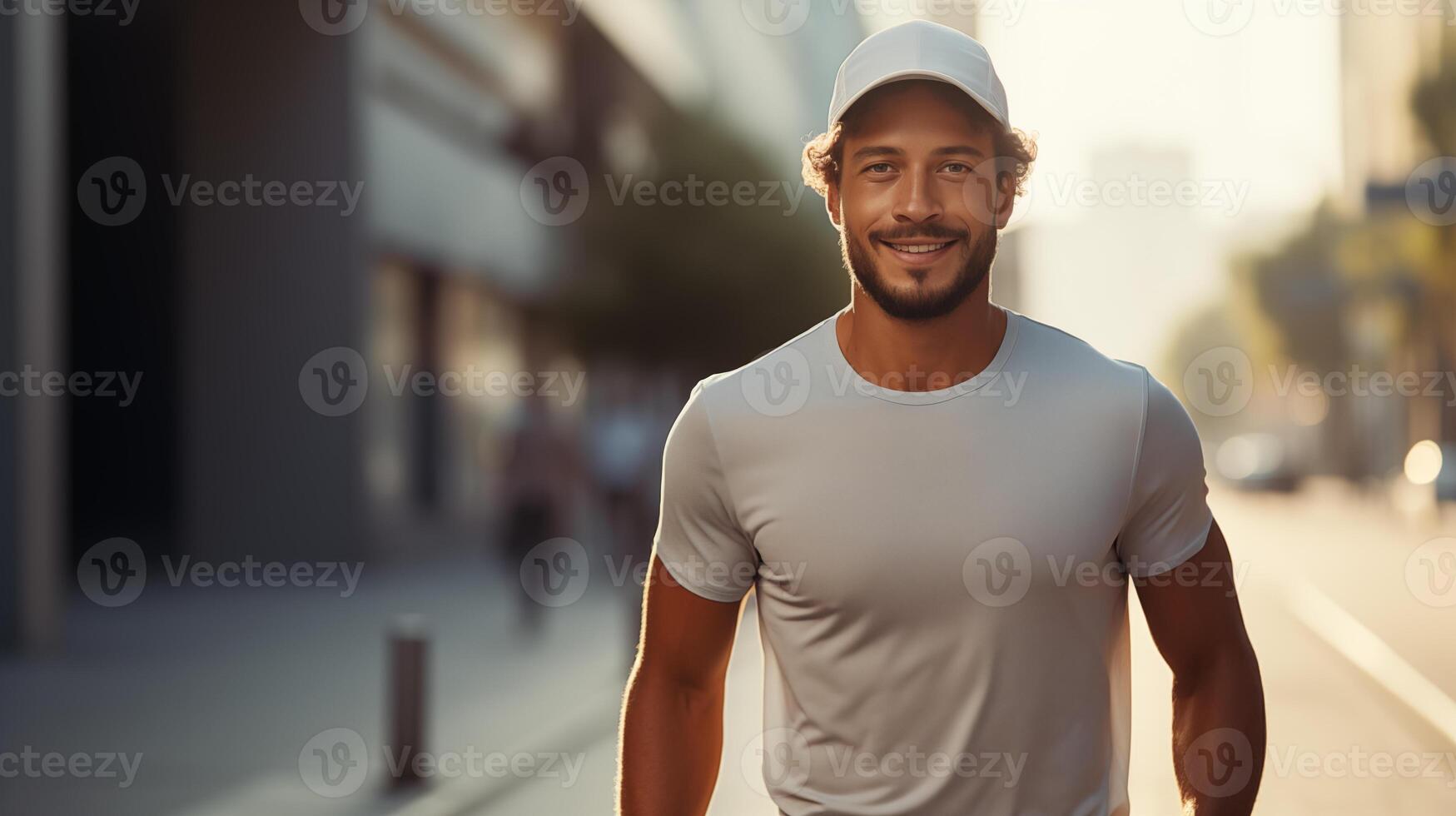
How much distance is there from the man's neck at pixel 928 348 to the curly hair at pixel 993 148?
216mm

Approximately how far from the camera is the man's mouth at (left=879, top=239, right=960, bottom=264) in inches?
104

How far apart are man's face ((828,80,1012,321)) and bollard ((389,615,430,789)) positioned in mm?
6075

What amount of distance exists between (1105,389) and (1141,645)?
12.7m

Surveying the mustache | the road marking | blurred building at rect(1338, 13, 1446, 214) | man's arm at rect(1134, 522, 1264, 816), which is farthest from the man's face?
blurred building at rect(1338, 13, 1446, 214)

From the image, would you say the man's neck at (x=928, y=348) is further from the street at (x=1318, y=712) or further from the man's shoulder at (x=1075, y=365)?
the street at (x=1318, y=712)

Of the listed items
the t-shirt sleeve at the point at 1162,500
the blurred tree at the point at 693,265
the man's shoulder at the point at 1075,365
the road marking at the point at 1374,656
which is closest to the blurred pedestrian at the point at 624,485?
the blurred tree at the point at 693,265

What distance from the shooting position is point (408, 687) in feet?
27.7

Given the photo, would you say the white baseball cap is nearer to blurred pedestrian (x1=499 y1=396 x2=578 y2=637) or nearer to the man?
the man

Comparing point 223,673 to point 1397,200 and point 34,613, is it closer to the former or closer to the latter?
point 34,613

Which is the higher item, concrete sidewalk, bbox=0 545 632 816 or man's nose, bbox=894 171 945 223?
man's nose, bbox=894 171 945 223

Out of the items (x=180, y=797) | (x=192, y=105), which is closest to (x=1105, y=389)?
(x=180, y=797)

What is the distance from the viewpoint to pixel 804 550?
2594 mm

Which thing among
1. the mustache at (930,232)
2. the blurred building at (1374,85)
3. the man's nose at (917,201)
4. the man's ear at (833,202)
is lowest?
the mustache at (930,232)

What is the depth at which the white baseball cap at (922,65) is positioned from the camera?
2592 millimetres
